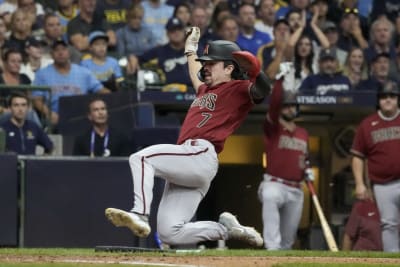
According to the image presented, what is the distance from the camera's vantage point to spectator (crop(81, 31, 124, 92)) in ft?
47.2

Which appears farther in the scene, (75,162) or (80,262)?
(75,162)

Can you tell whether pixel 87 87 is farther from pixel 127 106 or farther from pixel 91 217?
pixel 91 217

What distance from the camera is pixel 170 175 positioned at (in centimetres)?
838

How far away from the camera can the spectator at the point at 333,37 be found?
15141mm

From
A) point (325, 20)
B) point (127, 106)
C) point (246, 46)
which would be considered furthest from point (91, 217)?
point (325, 20)

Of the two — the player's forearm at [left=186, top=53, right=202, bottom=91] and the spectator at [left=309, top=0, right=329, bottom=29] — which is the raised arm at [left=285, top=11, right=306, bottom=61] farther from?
the player's forearm at [left=186, top=53, right=202, bottom=91]

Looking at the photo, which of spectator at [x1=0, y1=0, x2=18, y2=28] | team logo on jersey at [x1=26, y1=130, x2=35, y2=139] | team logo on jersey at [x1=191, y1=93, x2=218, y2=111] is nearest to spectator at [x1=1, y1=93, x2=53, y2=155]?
team logo on jersey at [x1=26, y1=130, x2=35, y2=139]

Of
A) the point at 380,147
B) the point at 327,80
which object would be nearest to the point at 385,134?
the point at 380,147

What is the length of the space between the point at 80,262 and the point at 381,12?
367 inches

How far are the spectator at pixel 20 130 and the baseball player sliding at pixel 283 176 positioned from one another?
97.5 inches

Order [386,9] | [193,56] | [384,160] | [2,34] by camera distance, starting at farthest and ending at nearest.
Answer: [386,9] → [2,34] → [384,160] → [193,56]

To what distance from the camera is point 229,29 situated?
14.8 meters

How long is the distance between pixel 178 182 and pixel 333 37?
24.6 ft

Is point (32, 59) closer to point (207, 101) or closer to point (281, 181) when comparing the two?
point (281, 181)
